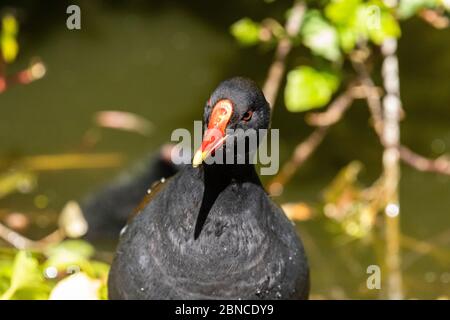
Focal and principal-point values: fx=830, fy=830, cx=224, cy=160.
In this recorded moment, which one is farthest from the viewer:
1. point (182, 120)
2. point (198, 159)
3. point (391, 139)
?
point (182, 120)

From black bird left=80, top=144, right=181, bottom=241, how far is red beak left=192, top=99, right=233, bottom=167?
1.34m

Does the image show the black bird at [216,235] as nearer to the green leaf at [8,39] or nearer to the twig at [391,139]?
the twig at [391,139]

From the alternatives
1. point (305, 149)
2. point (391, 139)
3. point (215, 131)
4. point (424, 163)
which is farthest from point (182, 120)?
point (215, 131)

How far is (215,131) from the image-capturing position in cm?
206

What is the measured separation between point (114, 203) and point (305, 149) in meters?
0.95

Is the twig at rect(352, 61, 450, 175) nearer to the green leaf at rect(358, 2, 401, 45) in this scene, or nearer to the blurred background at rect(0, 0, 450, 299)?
the blurred background at rect(0, 0, 450, 299)

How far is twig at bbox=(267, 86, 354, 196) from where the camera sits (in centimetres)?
380

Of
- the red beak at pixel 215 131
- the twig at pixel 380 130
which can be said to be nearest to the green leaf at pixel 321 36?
the twig at pixel 380 130

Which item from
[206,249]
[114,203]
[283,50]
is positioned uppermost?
[283,50]

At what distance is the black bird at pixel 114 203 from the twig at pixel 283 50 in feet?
2.18

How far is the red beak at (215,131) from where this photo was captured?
2.01 meters

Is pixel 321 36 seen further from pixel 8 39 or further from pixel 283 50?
pixel 8 39
